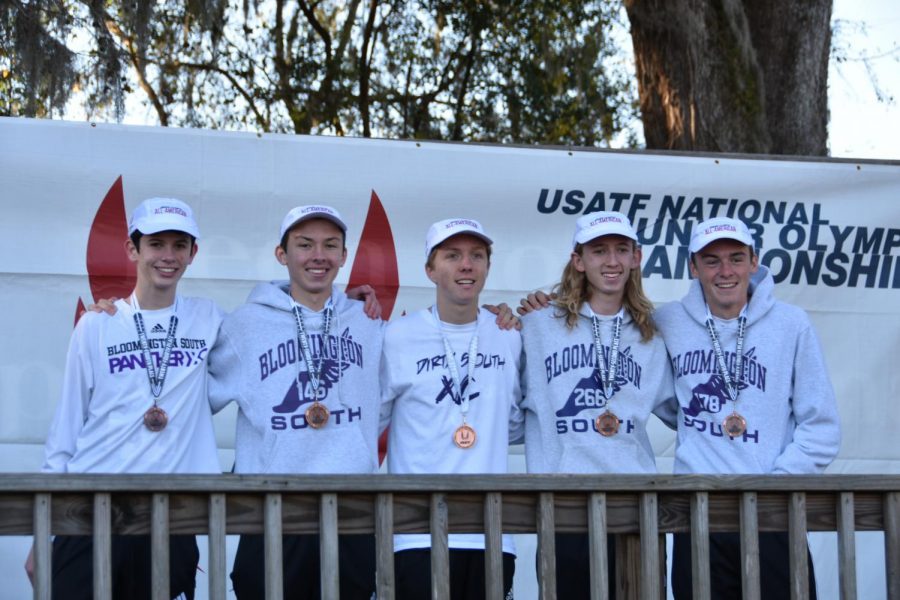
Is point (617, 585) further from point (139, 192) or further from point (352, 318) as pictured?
point (139, 192)

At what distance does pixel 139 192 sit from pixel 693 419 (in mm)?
2656

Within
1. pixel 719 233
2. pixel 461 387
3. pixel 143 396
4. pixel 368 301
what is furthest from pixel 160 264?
pixel 719 233

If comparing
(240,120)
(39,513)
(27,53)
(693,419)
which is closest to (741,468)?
(693,419)

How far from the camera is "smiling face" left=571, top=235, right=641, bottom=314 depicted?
4.45m

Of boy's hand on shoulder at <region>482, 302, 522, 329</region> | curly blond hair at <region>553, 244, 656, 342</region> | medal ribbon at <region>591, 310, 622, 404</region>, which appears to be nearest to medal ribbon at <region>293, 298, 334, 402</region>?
boy's hand on shoulder at <region>482, 302, 522, 329</region>

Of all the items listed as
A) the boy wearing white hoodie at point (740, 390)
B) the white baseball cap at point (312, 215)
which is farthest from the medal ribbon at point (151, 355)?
the boy wearing white hoodie at point (740, 390)

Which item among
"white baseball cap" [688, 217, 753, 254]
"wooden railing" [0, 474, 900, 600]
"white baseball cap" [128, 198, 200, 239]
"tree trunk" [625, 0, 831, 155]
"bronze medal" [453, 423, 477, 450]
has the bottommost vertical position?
"wooden railing" [0, 474, 900, 600]

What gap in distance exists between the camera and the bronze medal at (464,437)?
13.8ft

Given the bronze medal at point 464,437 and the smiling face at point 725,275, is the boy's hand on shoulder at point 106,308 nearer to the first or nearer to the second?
the bronze medal at point 464,437

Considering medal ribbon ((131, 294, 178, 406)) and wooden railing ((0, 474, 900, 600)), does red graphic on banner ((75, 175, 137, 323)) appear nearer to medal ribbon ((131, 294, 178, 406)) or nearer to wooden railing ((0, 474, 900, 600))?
medal ribbon ((131, 294, 178, 406))

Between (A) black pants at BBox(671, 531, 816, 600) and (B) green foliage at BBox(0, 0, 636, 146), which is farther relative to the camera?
(B) green foliage at BBox(0, 0, 636, 146)

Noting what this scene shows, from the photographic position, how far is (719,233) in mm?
4480

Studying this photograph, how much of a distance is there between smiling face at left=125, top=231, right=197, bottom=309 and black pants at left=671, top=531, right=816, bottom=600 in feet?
6.44

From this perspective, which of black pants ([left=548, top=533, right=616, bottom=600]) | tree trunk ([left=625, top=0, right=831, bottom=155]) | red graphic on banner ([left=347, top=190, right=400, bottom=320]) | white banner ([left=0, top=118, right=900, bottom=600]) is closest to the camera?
black pants ([left=548, top=533, right=616, bottom=600])
